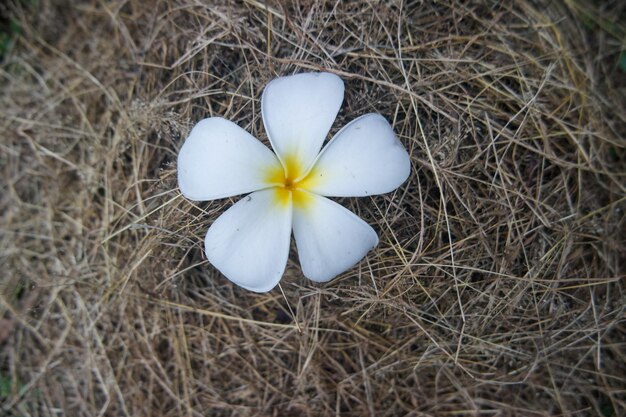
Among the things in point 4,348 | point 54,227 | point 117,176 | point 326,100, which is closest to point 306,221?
point 326,100

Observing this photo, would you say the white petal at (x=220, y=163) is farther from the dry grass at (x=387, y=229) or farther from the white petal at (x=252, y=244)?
the dry grass at (x=387, y=229)

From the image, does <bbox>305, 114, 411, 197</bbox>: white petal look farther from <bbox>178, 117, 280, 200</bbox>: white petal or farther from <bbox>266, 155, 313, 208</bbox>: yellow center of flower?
<bbox>178, 117, 280, 200</bbox>: white petal

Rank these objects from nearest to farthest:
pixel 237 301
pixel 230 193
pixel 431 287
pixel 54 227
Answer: pixel 230 193
pixel 431 287
pixel 237 301
pixel 54 227

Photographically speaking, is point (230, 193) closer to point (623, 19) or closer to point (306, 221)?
point (306, 221)

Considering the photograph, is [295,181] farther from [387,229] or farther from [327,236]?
[387,229]

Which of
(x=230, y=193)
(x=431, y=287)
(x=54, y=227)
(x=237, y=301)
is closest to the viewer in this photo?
(x=230, y=193)

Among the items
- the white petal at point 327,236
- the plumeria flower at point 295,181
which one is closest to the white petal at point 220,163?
the plumeria flower at point 295,181
